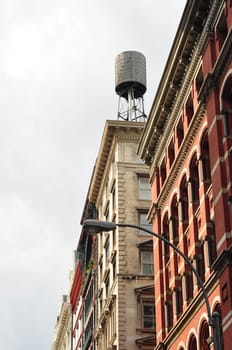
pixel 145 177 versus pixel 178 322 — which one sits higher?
pixel 145 177

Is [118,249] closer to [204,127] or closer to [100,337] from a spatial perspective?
[100,337]

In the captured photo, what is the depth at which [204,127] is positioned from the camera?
39438 millimetres

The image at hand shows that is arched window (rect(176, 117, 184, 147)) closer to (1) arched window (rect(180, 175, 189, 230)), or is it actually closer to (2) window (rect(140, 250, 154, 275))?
(1) arched window (rect(180, 175, 189, 230))

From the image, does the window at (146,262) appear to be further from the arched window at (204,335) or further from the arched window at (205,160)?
the arched window at (204,335)

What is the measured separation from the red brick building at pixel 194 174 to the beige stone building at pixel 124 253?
13093mm

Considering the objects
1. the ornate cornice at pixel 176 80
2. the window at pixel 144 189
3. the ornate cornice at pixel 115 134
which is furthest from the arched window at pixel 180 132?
the ornate cornice at pixel 115 134

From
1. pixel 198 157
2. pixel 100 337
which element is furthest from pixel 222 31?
pixel 100 337

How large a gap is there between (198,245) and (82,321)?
52457mm

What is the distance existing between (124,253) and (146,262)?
6.06ft

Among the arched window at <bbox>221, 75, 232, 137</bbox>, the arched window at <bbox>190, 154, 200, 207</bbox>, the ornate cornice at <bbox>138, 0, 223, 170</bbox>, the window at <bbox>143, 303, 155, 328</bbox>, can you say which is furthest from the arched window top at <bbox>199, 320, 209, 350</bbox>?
the window at <bbox>143, 303, 155, 328</bbox>

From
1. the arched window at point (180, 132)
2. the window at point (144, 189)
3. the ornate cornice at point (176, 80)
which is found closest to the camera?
the ornate cornice at point (176, 80)

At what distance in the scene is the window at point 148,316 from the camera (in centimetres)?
6106

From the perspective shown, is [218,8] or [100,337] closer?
[218,8]

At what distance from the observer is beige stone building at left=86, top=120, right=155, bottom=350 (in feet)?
200
